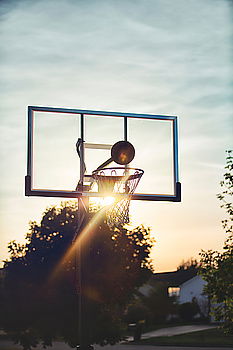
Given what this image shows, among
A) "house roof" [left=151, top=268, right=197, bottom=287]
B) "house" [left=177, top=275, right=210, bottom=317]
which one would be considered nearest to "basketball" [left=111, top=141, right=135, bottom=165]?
"house" [left=177, top=275, right=210, bottom=317]

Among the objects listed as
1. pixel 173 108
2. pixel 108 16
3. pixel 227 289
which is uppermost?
pixel 108 16

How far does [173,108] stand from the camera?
1434 centimetres

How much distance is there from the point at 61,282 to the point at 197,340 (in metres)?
11.2

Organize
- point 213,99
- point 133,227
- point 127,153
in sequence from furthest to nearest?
point 133,227 < point 213,99 < point 127,153

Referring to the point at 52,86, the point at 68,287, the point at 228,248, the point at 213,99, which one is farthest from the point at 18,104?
the point at 68,287

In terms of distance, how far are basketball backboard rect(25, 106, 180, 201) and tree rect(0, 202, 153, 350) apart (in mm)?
15102

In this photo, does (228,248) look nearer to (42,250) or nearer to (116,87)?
(116,87)

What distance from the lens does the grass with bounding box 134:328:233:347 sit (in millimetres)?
31906

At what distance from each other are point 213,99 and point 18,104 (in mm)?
4662

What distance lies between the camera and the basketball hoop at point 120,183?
9.86 metres

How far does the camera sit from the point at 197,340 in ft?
111

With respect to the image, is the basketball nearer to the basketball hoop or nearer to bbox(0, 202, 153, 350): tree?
the basketball hoop

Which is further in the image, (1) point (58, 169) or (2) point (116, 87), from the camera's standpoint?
(2) point (116, 87)

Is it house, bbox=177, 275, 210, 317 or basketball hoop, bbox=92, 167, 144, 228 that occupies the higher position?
basketball hoop, bbox=92, 167, 144, 228
